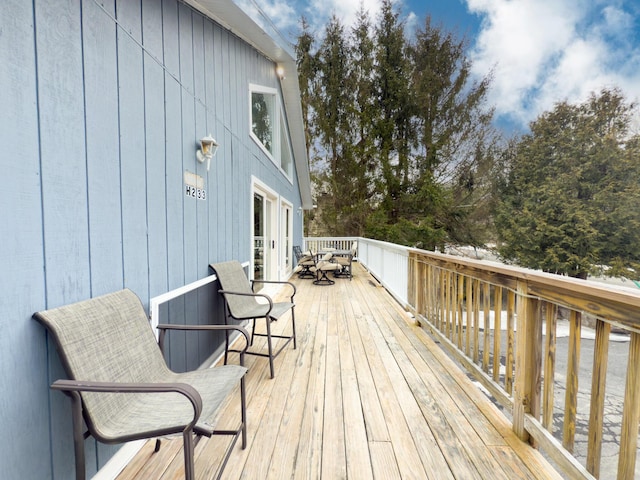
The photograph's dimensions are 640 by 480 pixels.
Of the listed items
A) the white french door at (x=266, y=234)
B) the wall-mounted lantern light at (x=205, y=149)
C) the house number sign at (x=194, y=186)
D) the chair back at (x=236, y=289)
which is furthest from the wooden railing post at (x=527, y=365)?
the white french door at (x=266, y=234)

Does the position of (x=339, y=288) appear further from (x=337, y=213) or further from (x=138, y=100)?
(x=337, y=213)

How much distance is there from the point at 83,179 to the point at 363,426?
6.51ft

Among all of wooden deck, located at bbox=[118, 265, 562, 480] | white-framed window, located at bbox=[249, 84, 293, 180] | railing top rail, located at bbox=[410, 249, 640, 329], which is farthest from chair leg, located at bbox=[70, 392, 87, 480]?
white-framed window, located at bbox=[249, 84, 293, 180]

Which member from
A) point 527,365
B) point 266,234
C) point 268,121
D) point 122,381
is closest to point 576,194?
point 268,121

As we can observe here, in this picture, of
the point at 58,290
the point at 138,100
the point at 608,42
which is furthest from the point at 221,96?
the point at 608,42

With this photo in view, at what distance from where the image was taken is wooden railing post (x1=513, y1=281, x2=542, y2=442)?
1.61 metres

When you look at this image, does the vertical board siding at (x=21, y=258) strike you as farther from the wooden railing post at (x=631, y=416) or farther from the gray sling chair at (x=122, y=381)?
the wooden railing post at (x=631, y=416)

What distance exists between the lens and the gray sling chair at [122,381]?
3.39 ft

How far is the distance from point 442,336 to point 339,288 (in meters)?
3.17

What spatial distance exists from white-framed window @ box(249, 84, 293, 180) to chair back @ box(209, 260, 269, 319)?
2095mm

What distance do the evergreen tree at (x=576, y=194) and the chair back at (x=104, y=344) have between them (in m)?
15.8

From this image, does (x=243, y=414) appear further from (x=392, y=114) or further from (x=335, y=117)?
(x=392, y=114)

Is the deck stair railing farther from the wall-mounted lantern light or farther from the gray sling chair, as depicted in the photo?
the wall-mounted lantern light

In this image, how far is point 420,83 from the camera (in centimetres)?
1462
